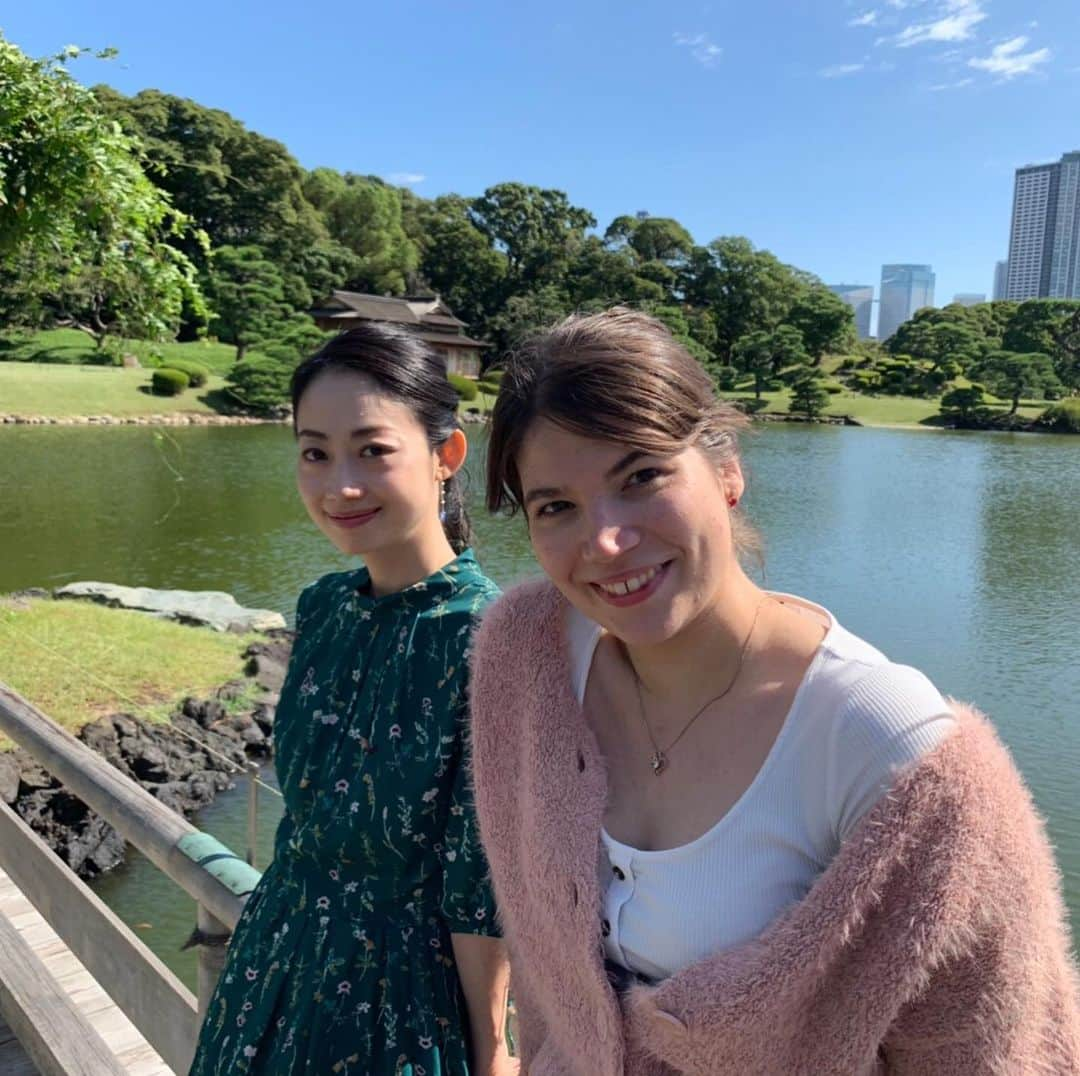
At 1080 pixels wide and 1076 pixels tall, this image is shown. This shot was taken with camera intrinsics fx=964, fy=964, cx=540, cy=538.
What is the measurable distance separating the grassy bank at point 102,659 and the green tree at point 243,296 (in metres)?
22.7

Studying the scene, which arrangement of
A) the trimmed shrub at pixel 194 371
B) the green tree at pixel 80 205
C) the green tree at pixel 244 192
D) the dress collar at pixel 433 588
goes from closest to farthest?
the dress collar at pixel 433 588 → the green tree at pixel 80 205 → the trimmed shrub at pixel 194 371 → the green tree at pixel 244 192

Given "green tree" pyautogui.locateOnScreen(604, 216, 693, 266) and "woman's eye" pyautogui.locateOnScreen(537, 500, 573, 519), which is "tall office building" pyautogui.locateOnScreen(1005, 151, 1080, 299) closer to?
"green tree" pyautogui.locateOnScreen(604, 216, 693, 266)

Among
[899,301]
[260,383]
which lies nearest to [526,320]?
[260,383]

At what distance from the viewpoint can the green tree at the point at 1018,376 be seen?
1473 inches

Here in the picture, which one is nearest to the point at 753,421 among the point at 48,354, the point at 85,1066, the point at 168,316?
the point at 85,1066

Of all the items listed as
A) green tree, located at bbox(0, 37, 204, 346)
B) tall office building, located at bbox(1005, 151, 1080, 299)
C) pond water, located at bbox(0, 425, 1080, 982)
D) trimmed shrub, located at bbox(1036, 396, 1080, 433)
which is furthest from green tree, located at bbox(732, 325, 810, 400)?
tall office building, located at bbox(1005, 151, 1080, 299)

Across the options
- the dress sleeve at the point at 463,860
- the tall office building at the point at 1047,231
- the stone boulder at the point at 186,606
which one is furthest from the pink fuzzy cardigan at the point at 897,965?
the tall office building at the point at 1047,231

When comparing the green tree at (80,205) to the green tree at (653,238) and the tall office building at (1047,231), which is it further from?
the tall office building at (1047,231)

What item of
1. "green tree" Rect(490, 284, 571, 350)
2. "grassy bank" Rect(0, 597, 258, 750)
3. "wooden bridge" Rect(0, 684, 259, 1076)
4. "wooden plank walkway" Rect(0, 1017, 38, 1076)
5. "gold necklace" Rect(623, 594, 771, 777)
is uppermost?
"green tree" Rect(490, 284, 571, 350)

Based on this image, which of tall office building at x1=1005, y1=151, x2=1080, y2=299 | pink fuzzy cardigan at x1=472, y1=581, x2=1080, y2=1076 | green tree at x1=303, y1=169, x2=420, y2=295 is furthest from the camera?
tall office building at x1=1005, y1=151, x2=1080, y2=299

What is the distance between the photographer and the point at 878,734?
80 cm

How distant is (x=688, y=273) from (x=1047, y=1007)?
4604cm

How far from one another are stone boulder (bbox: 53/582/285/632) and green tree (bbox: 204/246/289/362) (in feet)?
70.5

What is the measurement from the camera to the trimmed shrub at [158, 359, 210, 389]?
26828 millimetres
